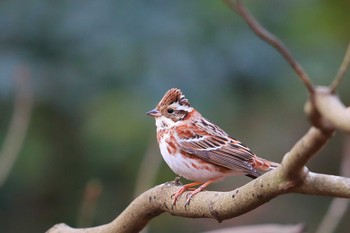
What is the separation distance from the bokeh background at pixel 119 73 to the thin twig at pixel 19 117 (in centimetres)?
6

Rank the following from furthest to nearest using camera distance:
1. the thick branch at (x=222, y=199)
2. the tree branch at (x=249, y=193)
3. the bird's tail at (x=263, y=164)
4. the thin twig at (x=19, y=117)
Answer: the thin twig at (x=19, y=117), the bird's tail at (x=263, y=164), the thick branch at (x=222, y=199), the tree branch at (x=249, y=193)

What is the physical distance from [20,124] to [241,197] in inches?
132

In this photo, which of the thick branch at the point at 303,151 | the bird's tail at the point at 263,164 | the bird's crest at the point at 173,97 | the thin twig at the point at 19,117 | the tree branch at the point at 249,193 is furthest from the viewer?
the thin twig at the point at 19,117

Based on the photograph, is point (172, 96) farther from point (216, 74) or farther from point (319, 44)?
point (319, 44)

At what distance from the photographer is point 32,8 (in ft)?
20.8

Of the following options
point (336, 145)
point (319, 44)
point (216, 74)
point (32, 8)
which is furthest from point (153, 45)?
point (336, 145)

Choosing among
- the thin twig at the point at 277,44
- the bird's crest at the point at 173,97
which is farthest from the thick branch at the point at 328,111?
the bird's crest at the point at 173,97

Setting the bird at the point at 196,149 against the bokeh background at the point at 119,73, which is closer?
the bird at the point at 196,149

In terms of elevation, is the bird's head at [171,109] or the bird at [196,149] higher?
the bird's head at [171,109]

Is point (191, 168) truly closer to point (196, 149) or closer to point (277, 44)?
point (196, 149)

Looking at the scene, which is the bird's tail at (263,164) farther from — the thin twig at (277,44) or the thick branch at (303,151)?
the thin twig at (277,44)

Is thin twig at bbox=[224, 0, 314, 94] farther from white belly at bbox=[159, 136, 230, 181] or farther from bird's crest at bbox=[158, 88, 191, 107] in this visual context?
bird's crest at bbox=[158, 88, 191, 107]

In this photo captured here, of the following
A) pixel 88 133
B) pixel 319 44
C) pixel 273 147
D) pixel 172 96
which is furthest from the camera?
pixel 273 147

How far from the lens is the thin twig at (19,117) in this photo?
5.77m
